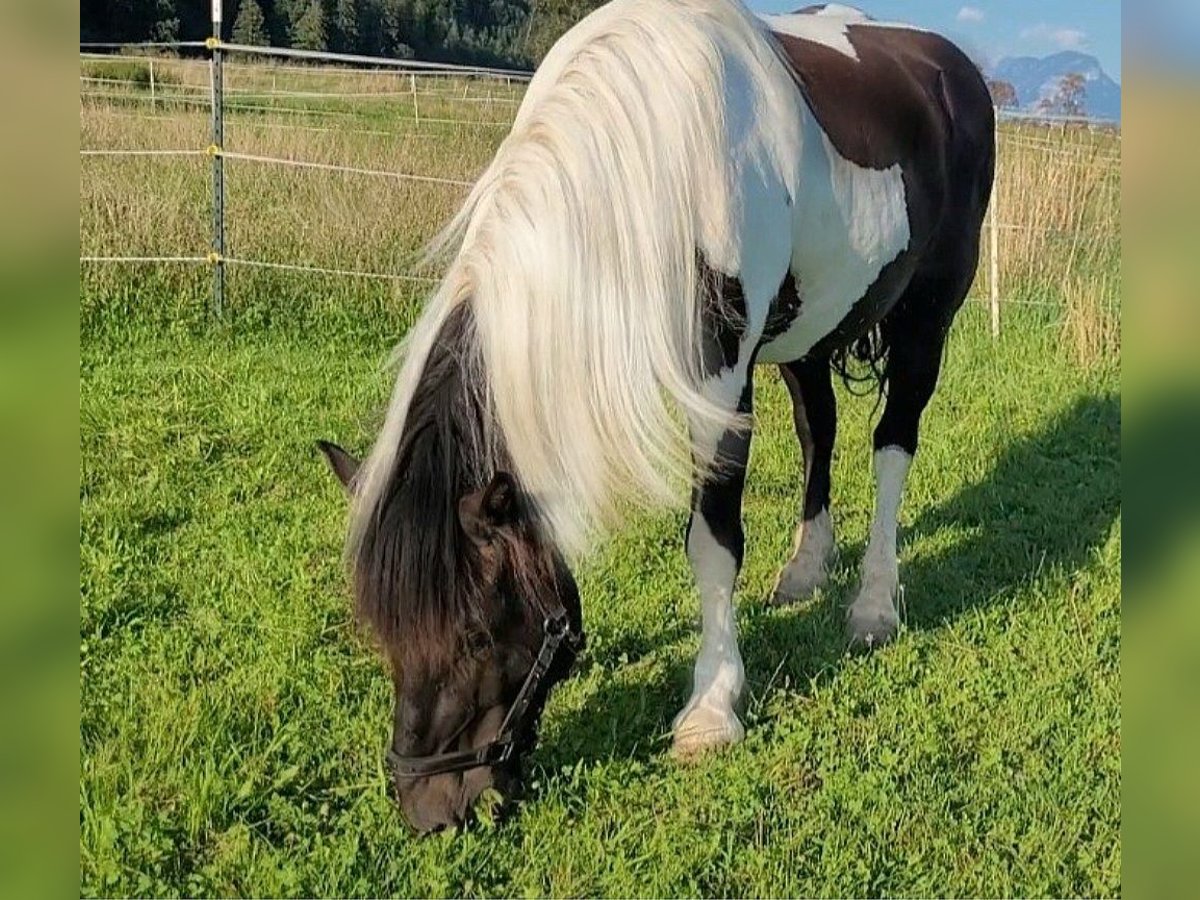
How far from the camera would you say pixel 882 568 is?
390 centimetres

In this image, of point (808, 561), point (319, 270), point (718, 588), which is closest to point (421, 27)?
point (319, 270)

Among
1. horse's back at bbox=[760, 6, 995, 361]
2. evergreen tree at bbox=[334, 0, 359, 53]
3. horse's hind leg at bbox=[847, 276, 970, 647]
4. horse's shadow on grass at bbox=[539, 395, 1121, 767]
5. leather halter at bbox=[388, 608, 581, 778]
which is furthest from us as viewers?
evergreen tree at bbox=[334, 0, 359, 53]

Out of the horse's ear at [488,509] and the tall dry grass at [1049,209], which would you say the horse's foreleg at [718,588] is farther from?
the tall dry grass at [1049,209]

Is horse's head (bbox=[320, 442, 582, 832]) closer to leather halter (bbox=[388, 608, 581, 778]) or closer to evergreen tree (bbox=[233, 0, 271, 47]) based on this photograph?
leather halter (bbox=[388, 608, 581, 778])

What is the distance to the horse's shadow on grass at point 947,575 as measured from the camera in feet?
10.1

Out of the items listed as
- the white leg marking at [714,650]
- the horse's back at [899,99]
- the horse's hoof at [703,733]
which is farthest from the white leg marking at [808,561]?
the horse's back at [899,99]

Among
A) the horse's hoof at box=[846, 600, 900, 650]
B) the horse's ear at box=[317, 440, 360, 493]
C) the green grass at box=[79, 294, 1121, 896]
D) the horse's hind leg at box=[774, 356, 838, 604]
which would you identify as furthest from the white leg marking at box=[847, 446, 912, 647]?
the horse's ear at box=[317, 440, 360, 493]

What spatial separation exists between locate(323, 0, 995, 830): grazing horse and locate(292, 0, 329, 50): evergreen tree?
85.2ft

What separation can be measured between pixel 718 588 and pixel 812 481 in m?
1.35

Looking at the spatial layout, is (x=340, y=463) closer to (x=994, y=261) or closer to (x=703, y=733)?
(x=703, y=733)

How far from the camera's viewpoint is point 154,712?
282 centimetres

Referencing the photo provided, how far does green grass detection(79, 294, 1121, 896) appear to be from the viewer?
7.95 feet
